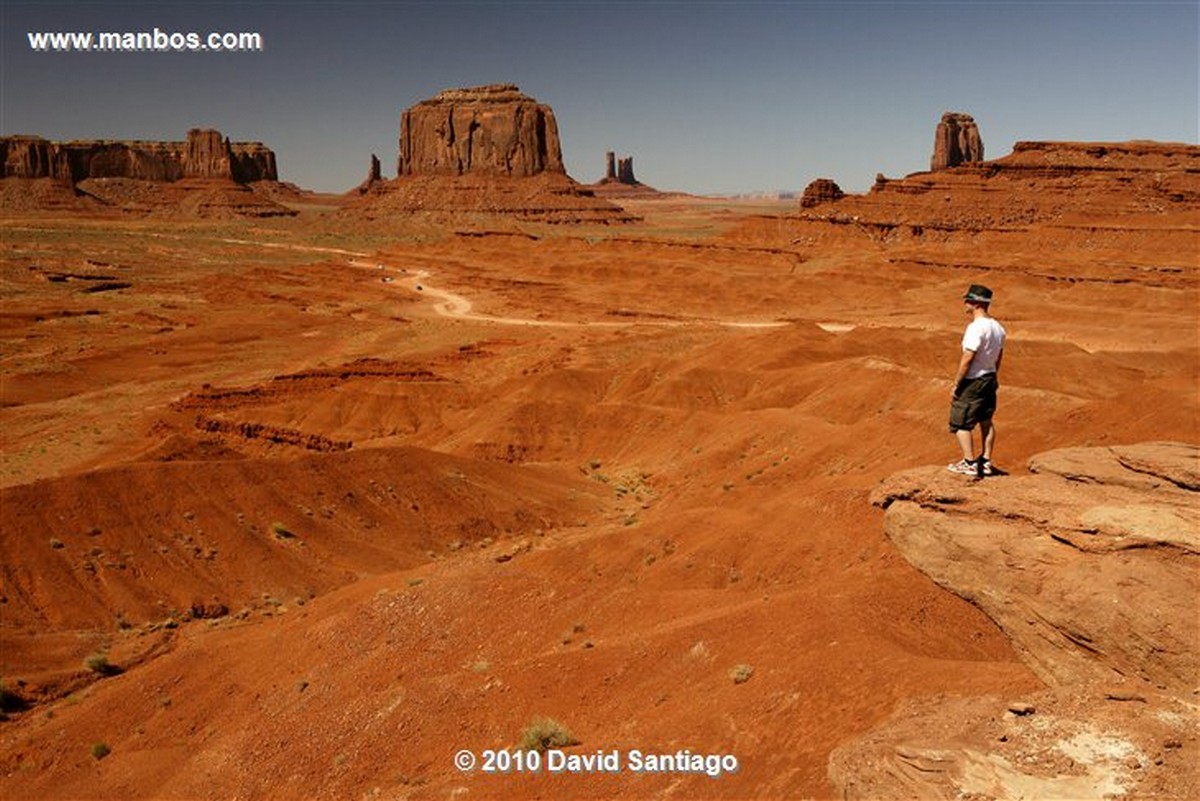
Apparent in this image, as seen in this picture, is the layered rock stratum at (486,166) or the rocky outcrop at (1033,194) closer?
the rocky outcrop at (1033,194)

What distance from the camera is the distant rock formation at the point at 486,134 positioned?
145 meters

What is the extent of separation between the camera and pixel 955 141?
12188 centimetres

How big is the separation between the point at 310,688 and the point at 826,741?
766 centimetres

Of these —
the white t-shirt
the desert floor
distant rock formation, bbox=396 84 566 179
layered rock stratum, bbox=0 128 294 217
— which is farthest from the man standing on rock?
layered rock stratum, bbox=0 128 294 217

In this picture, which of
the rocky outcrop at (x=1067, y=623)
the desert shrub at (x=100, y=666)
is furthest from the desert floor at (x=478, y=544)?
the rocky outcrop at (x=1067, y=623)

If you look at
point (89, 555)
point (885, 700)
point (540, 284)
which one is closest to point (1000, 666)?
point (885, 700)

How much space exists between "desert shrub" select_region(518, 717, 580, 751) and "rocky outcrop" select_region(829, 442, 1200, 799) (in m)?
2.73

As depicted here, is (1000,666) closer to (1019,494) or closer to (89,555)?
(1019,494)

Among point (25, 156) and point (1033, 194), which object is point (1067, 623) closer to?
point (1033, 194)

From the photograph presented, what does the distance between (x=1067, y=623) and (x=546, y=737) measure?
16.1ft

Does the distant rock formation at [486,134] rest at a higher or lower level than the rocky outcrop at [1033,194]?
higher

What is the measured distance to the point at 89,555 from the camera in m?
17.1

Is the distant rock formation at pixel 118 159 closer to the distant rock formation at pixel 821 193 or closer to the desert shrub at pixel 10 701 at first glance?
the distant rock formation at pixel 821 193

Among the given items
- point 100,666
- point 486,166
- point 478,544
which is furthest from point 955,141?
point 100,666
